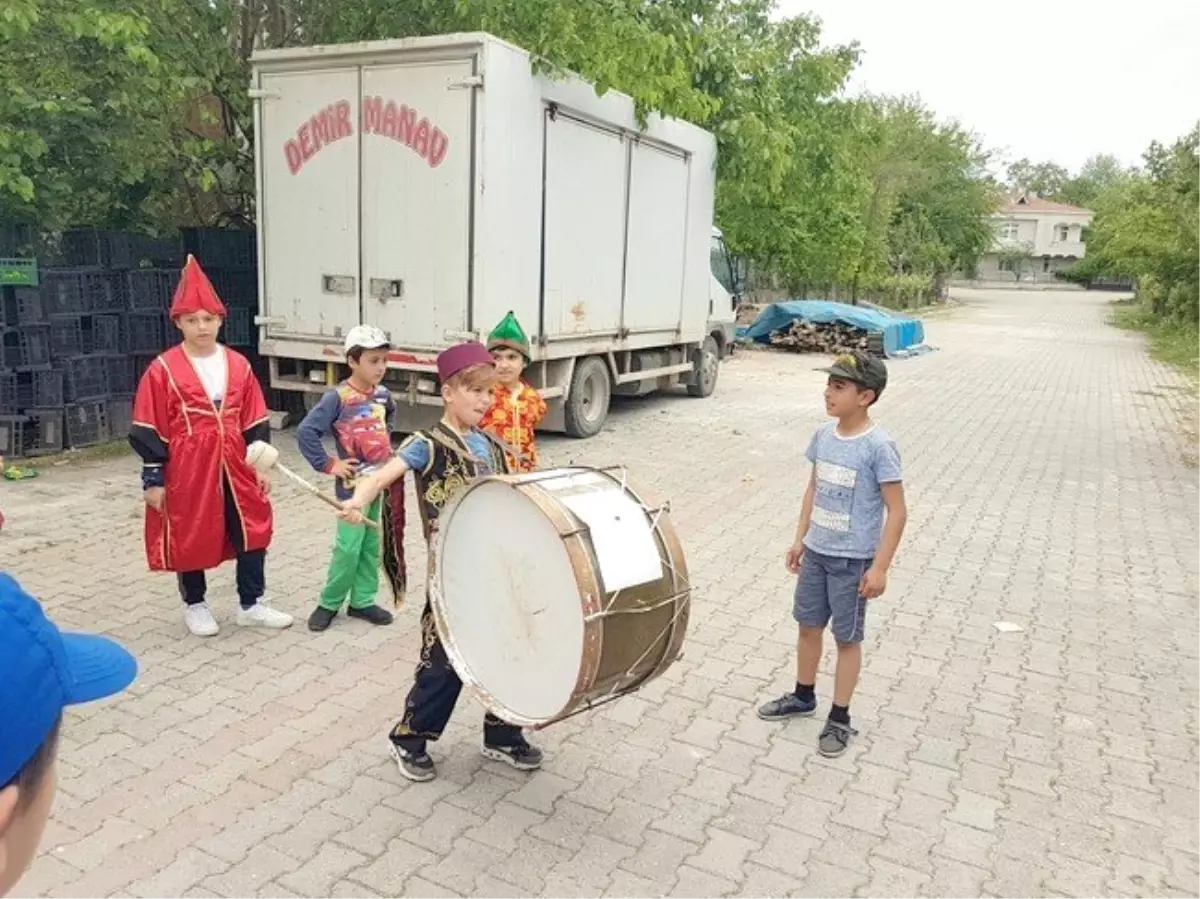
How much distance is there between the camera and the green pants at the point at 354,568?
504 cm

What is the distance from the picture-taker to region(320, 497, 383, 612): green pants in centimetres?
504

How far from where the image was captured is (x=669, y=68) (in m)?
9.85

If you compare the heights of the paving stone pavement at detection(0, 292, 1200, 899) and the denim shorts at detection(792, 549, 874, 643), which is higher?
the denim shorts at detection(792, 549, 874, 643)

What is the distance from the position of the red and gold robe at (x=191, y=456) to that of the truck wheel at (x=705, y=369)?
1006 cm

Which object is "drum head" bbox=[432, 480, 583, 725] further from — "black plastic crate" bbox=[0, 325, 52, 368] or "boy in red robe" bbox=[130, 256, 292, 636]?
"black plastic crate" bbox=[0, 325, 52, 368]

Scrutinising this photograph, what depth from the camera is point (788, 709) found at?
169 inches

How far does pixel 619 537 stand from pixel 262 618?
2.77m

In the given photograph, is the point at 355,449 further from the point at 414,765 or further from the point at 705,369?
the point at 705,369

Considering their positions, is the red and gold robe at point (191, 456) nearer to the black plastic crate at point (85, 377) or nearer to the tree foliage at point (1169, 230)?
the black plastic crate at point (85, 377)

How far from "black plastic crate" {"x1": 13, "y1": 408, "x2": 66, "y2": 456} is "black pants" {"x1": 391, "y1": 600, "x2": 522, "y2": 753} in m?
6.52

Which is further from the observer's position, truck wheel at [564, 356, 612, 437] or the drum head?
truck wheel at [564, 356, 612, 437]

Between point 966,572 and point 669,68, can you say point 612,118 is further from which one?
point 966,572

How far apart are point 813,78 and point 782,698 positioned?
14.9 meters

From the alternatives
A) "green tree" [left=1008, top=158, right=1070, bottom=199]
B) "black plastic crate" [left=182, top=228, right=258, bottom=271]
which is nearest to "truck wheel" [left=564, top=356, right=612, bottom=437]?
"black plastic crate" [left=182, top=228, right=258, bottom=271]
